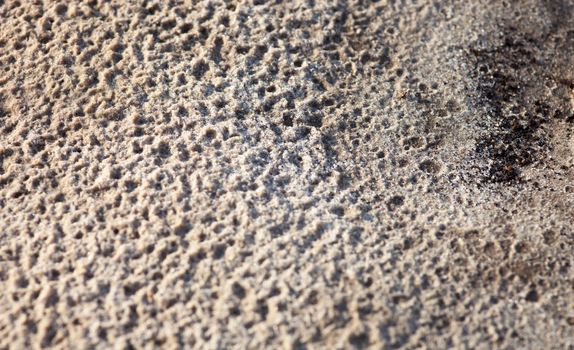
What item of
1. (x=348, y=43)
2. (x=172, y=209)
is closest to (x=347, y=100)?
(x=348, y=43)

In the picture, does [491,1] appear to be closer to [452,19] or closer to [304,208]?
[452,19]

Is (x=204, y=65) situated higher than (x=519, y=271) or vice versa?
(x=204, y=65)

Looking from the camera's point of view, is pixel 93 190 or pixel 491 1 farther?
pixel 491 1

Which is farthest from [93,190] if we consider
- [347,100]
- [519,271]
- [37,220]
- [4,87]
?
[519,271]

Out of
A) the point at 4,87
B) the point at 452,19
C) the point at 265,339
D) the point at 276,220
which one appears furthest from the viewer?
the point at 452,19

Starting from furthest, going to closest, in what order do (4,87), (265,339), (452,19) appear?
(452,19) < (4,87) < (265,339)

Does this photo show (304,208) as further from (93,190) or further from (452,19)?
(452,19)

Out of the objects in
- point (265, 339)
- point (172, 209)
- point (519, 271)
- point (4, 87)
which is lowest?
point (519, 271)
